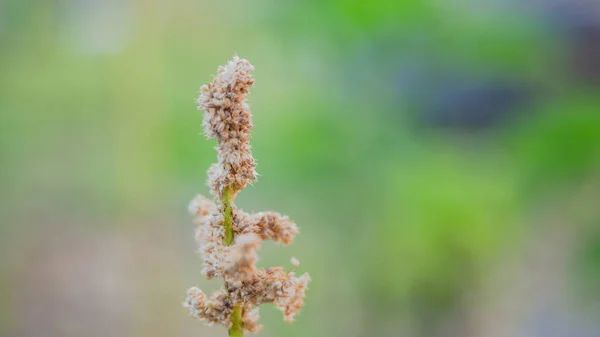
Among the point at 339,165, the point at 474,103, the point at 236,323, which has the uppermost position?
the point at 474,103

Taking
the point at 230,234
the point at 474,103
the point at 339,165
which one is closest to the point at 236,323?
the point at 230,234

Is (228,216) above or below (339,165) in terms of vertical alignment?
below

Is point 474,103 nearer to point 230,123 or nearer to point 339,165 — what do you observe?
point 339,165

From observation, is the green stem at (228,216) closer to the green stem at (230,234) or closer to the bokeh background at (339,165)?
the green stem at (230,234)

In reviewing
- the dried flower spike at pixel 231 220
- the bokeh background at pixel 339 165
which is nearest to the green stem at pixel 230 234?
the dried flower spike at pixel 231 220

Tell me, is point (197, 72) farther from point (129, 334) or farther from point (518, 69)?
point (518, 69)

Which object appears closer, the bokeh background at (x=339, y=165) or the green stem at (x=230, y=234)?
the green stem at (x=230, y=234)

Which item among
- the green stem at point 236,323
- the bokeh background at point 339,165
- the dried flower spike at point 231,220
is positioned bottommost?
the green stem at point 236,323
